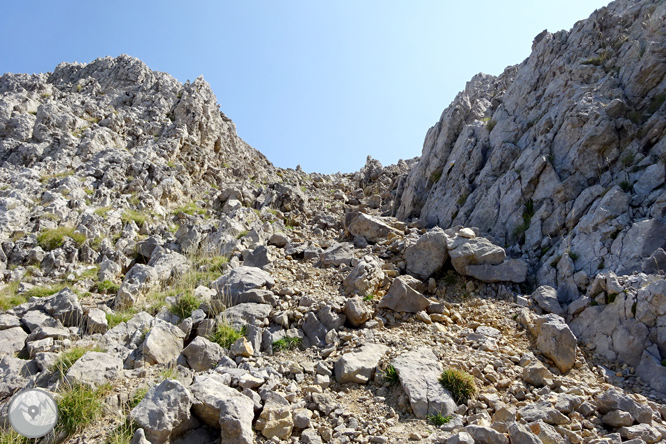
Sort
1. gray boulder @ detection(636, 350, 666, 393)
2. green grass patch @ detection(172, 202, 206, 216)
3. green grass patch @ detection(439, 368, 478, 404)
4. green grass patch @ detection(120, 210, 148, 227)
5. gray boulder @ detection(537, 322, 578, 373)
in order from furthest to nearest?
1. green grass patch @ detection(172, 202, 206, 216)
2. green grass patch @ detection(120, 210, 148, 227)
3. gray boulder @ detection(537, 322, 578, 373)
4. gray boulder @ detection(636, 350, 666, 393)
5. green grass patch @ detection(439, 368, 478, 404)

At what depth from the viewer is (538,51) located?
17.6m

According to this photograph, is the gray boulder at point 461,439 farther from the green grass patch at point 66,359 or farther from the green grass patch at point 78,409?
the green grass patch at point 66,359

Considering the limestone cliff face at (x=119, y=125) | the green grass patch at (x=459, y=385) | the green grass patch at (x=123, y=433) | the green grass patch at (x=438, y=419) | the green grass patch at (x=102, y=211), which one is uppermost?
the limestone cliff face at (x=119, y=125)

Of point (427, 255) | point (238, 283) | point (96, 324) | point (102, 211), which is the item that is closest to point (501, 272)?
point (427, 255)

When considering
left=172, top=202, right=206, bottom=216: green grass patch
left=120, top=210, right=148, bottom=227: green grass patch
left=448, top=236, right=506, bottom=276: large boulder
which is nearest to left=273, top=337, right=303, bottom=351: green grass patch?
left=448, top=236, right=506, bottom=276: large boulder

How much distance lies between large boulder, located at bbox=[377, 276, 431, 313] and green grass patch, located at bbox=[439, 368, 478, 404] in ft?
7.73

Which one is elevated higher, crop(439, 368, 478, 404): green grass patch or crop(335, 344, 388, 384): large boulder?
crop(335, 344, 388, 384): large boulder

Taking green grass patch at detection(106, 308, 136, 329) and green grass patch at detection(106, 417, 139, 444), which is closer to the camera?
green grass patch at detection(106, 417, 139, 444)

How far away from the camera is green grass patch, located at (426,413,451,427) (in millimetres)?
5809

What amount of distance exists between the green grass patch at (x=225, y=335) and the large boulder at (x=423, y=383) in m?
3.01

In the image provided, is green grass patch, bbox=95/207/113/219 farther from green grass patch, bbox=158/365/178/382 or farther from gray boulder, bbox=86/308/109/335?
green grass patch, bbox=158/365/178/382

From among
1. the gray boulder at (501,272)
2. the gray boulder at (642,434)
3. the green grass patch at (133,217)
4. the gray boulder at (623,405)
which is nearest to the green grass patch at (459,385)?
the gray boulder at (623,405)

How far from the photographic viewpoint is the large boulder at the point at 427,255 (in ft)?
34.5

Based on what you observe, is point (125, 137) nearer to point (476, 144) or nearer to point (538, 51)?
point (476, 144)
